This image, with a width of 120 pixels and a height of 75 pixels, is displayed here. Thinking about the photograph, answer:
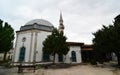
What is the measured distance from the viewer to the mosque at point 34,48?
23434 millimetres

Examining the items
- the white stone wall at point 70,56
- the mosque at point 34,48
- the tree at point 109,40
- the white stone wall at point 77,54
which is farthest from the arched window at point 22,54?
the tree at point 109,40

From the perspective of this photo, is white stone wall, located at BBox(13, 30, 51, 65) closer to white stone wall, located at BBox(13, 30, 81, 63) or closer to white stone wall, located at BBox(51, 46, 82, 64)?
white stone wall, located at BBox(13, 30, 81, 63)

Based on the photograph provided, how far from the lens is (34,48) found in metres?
23.5

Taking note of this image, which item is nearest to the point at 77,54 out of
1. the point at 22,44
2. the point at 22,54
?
the point at 22,54

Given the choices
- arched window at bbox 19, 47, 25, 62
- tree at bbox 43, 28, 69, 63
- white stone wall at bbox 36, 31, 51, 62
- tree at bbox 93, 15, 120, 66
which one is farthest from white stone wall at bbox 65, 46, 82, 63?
arched window at bbox 19, 47, 25, 62

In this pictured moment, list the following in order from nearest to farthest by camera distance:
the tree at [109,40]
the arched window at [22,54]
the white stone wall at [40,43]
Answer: the tree at [109,40] → the white stone wall at [40,43] → the arched window at [22,54]

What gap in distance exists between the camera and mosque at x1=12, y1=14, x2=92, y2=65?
23434 millimetres

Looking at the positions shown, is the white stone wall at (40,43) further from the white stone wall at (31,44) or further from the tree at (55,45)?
the tree at (55,45)

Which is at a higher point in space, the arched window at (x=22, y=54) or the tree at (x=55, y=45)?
the tree at (x=55, y=45)

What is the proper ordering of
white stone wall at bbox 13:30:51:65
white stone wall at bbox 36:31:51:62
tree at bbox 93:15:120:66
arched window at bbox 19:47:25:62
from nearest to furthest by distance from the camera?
tree at bbox 93:15:120:66 → white stone wall at bbox 13:30:51:65 → white stone wall at bbox 36:31:51:62 → arched window at bbox 19:47:25:62

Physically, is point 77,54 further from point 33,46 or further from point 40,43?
point 33,46

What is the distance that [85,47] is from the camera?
28281 mm

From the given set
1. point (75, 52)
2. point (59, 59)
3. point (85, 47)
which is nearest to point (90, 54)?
point (85, 47)

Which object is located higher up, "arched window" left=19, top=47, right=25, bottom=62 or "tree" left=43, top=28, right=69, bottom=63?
"tree" left=43, top=28, right=69, bottom=63
